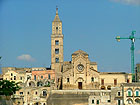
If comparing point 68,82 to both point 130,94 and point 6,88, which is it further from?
point 6,88

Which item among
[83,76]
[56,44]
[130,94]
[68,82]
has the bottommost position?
[130,94]

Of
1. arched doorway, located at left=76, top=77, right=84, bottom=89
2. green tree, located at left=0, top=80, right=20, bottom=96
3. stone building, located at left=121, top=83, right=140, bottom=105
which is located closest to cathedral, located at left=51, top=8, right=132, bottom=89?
arched doorway, located at left=76, top=77, right=84, bottom=89

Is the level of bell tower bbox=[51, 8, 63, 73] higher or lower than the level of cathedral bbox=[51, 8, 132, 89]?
higher

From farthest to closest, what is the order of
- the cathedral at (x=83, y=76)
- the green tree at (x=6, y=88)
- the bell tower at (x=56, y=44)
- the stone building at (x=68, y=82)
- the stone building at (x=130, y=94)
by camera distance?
the bell tower at (x=56, y=44) → the cathedral at (x=83, y=76) → the stone building at (x=68, y=82) → the stone building at (x=130, y=94) → the green tree at (x=6, y=88)

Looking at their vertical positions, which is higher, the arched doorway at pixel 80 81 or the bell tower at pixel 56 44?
the bell tower at pixel 56 44

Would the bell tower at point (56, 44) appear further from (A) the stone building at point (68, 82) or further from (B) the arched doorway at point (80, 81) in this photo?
(B) the arched doorway at point (80, 81)

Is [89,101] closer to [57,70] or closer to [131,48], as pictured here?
[57,70]

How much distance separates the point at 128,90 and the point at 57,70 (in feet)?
59.9

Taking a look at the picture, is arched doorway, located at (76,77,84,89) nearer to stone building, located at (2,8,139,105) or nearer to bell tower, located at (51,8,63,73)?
stone building, located at (2,8,139,105)

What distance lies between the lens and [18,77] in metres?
84.3

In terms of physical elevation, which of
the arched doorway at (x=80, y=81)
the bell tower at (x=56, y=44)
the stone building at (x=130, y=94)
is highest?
the bell tower at (x=56, y=44)

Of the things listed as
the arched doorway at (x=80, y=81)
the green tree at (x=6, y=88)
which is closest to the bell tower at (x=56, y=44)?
the arched doorway at (x=80, y=81)

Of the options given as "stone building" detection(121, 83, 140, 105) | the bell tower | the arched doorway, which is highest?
the bell tower

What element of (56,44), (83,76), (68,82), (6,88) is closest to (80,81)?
(83,76)
